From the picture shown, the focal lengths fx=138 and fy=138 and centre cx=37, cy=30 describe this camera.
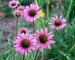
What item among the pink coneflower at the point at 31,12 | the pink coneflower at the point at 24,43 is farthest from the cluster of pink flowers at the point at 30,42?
the pink coneflower at the point at 31,12

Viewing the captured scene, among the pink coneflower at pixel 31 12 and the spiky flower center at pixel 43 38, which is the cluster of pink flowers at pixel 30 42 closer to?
the spiky flower center at pixel 43 38

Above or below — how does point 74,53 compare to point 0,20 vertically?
below

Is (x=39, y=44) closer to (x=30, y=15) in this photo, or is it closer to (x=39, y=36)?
(x=39, y=36)

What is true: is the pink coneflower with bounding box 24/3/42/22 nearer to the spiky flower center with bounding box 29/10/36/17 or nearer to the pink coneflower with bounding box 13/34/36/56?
the spiky flower center with bounding box 29/10/36/17

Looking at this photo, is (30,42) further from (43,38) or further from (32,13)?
(32,13)

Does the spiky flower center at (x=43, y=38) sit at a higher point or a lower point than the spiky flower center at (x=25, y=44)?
higher

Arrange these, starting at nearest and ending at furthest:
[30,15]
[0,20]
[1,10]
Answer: [30,15]
[0,20]
[1,10]

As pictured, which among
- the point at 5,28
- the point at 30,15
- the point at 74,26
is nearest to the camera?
the point at 30,15

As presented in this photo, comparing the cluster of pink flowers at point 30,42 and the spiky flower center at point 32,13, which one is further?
the spiky flower center at point 32,13

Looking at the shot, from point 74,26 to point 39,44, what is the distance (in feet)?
2.80

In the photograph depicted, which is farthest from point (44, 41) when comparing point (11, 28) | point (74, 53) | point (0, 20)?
point (0, 20)

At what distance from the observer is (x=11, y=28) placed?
2021 millimetres

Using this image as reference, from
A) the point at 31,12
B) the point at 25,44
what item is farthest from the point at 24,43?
the point at 31,12

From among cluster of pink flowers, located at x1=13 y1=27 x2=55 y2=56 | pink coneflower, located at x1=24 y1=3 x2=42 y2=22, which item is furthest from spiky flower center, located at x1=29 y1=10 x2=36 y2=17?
cluster of pink flowers, located at x1=13 y1=27 x2=55 y2=56
